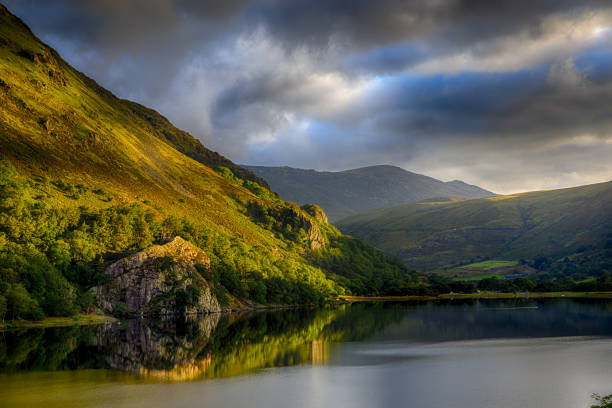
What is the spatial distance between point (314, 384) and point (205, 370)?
14.8 metres

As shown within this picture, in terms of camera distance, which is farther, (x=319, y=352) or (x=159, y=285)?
(x=159, y=285)

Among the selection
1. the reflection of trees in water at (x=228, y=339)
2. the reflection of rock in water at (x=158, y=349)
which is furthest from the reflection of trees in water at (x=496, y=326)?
the reflection of rock in water at (x=158, y=349)

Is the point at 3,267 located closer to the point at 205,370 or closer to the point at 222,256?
the point at 205,370

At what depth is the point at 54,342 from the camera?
82938 millimetres

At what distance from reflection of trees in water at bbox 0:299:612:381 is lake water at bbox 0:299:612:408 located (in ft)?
0.80

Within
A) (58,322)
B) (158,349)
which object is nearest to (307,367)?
(158,349)

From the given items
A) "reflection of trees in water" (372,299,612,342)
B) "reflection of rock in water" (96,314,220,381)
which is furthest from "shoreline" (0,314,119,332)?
"reflection of trees in water" (372,299,612,342)

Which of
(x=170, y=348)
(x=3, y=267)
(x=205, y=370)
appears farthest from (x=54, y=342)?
(x=3, y=267)

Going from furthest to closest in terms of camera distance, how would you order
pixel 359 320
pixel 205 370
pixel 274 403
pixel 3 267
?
1. pixel 359 320
2. pixel 3 267
3. pixel 205 370
4. pixel 274 403

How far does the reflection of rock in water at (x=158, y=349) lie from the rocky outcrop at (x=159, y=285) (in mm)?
25264

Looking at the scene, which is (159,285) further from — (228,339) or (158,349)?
(158,349)

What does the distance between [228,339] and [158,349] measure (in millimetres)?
15269

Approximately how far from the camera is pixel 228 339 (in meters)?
90.8

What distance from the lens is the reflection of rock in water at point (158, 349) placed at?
60625 millimetres
